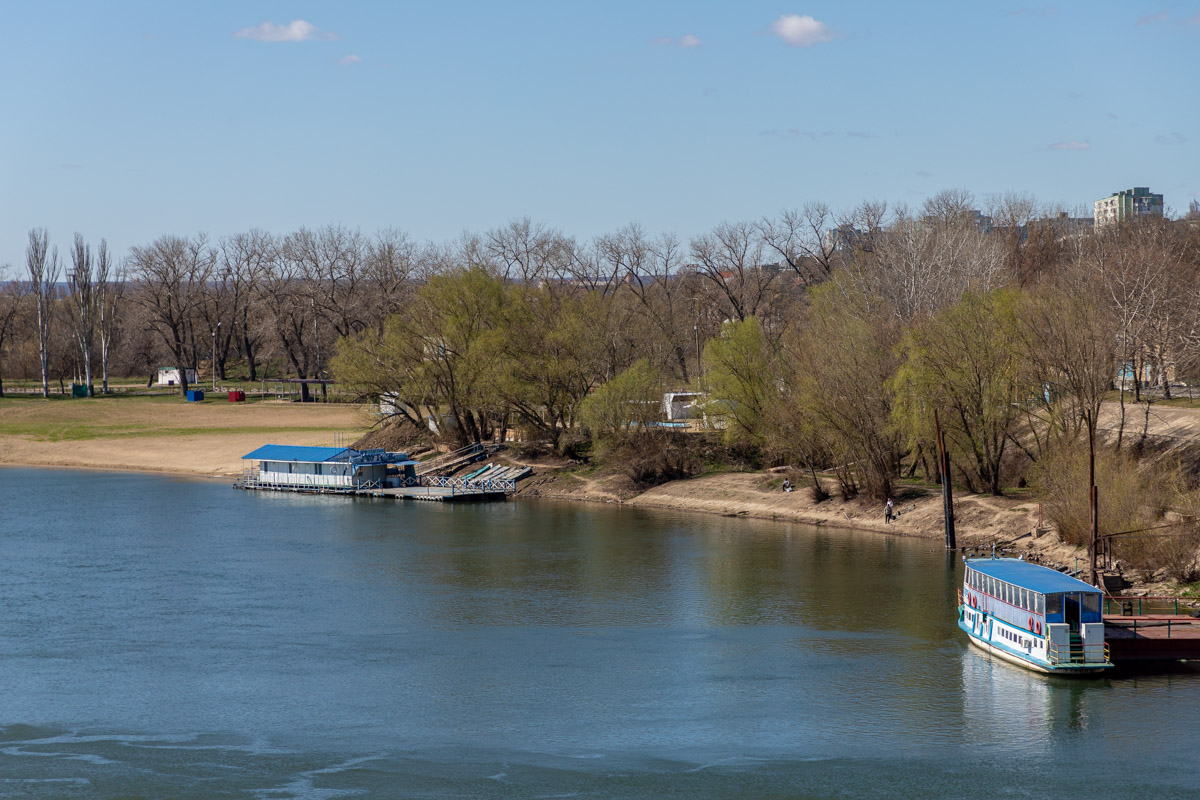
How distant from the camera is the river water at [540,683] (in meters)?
26.7

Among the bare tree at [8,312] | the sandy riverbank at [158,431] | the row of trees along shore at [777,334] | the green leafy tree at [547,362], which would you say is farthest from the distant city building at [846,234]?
the bare tree at [8,312]

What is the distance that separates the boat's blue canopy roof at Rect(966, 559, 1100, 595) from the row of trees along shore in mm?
10454

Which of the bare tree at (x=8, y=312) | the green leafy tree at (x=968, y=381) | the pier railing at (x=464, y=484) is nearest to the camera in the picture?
the green leafy tree at (x=968, y=381)

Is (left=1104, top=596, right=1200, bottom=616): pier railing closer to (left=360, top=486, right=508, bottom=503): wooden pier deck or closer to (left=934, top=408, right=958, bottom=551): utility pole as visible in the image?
(left=934, top=408, right=958, bottom=551): utility pole

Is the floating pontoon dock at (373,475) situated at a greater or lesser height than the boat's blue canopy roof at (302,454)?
lesser

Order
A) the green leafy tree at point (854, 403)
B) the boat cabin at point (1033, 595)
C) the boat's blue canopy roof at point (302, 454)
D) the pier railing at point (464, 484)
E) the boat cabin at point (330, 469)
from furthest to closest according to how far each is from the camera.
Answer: the boat's blue canopy roof at point (302, 454)
the boat cabin at point (330, 469)
the pier railing at point (464, 484)
the green leafy tree at point (854, 403)
the boat cabin at point (1033, 595)

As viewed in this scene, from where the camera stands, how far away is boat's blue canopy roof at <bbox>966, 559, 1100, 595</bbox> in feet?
110

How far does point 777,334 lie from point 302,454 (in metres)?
33.1

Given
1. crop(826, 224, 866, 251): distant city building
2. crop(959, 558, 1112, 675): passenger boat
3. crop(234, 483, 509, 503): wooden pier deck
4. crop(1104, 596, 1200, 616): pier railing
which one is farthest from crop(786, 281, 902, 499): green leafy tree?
crop(826, 224, 866, 251): distant city building

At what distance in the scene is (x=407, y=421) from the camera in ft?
286

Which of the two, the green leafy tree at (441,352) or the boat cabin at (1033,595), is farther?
the green leafy tree at (441,352)

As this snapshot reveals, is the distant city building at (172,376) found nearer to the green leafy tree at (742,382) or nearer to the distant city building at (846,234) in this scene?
the distant city building at (846,234)

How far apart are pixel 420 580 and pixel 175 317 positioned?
92.0 metres

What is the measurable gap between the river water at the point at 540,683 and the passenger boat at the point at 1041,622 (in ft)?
2.12
